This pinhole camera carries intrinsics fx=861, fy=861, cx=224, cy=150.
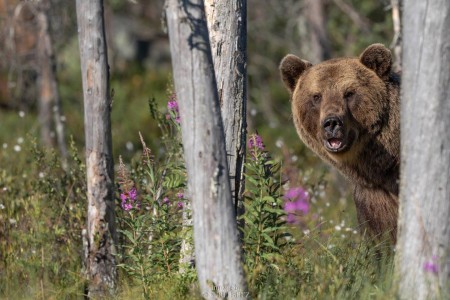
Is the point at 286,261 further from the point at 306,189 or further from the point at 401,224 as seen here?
the point at 306,189

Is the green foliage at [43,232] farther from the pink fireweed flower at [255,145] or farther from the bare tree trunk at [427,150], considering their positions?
the bare tree trunk at [427,150]

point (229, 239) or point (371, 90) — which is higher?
point (371, 90)

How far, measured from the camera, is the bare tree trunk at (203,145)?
175 inches

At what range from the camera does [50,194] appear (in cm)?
677

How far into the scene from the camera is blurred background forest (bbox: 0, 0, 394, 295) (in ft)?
21.9

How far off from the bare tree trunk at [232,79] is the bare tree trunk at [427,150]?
137 centimetres

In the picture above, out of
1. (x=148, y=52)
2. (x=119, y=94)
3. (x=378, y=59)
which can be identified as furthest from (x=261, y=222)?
(x=148, y=52)

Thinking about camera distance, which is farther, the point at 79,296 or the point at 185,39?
the point at 79,296

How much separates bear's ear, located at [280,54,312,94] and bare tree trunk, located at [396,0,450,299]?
2.89 metres

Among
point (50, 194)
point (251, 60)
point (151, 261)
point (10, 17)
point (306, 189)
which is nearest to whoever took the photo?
point (151, 261)

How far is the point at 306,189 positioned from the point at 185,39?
4.39 m

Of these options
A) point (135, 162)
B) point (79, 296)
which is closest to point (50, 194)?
point (135, 162)

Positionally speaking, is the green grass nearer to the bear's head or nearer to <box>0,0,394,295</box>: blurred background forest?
<box>0,0,394,295</box>: blurred background forest

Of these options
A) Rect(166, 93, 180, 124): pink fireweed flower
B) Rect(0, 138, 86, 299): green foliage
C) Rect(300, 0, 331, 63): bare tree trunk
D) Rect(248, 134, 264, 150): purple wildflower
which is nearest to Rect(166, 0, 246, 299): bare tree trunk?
Rect(248, 134, 264, 150): purple wildflower
